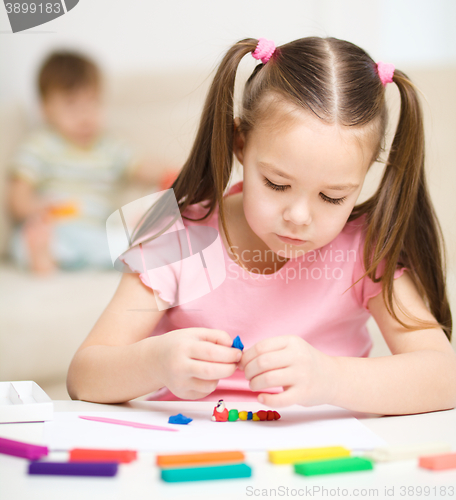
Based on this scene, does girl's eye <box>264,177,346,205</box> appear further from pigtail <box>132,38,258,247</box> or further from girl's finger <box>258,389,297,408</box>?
girl's finger <box>258,389,297,408</box>

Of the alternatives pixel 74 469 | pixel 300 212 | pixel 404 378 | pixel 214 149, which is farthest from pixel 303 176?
pixel 74 469

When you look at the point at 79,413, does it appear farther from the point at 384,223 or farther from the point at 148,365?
the point at 384,223

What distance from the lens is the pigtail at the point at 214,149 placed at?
675 mm

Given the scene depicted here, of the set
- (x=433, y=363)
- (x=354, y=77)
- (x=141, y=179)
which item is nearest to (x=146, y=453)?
(x=141, y=179)

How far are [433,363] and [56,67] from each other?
52 cm

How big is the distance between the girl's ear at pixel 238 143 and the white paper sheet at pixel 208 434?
341mm

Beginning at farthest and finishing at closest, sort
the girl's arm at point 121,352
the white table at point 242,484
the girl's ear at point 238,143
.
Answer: the girl's ear at point 238,143, the girl's arm at point 121,352, the white table at point 242,484

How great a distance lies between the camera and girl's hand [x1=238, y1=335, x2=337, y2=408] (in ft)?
1.67

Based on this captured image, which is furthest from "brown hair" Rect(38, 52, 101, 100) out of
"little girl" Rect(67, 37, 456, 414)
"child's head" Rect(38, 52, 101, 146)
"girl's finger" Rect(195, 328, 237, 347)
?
"girl's finger" Rect(195, 328, 237, 347)

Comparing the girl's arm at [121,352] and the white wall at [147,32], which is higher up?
the white wall at [147,32]

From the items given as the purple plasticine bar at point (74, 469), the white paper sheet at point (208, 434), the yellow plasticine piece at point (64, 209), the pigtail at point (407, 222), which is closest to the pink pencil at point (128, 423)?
the white paper sheet at point (208, 434)

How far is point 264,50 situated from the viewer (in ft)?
2.22

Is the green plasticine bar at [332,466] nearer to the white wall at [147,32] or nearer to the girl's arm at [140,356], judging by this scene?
the girl's arm at [140,356]

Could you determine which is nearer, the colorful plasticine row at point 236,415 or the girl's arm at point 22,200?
the girl's arm at point 22,200
